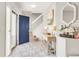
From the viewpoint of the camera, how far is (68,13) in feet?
12.0

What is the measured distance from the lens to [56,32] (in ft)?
12.5

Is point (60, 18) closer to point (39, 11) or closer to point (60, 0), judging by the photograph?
point (60, 0)

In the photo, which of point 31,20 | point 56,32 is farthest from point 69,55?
point 31,20

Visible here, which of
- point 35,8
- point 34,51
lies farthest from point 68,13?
point 34,51

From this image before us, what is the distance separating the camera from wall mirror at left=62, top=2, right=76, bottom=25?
359 centimetres

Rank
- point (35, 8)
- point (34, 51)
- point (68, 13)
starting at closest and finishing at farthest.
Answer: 1. point (68, 13)
2. point (34, 51)
3. point (35, 8)

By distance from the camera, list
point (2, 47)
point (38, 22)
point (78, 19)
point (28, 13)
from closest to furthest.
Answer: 1. point (2, 47)
2. point (78, 19)
3. point (38, 22)
4. point (28, 13)

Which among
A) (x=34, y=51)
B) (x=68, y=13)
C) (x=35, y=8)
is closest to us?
(x=68, y=13)

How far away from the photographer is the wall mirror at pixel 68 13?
359 cm

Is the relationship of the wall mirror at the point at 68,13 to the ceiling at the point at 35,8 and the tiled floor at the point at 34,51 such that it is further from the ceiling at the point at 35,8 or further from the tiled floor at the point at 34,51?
the tiled floor at the point at 34,51

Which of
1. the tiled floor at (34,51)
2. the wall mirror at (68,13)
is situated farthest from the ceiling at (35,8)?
the tiled floor at (34,51)

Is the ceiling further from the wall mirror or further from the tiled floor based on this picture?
the tiled floor

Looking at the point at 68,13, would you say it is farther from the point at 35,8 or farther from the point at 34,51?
the point at 34,51

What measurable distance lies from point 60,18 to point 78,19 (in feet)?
1.56
